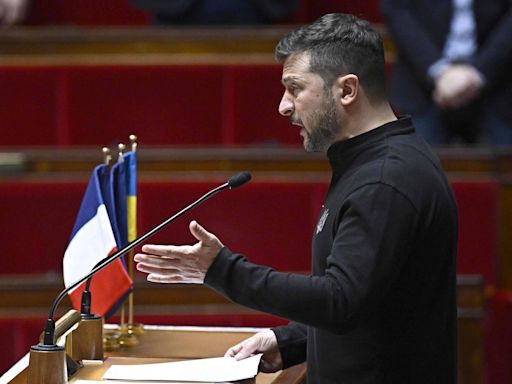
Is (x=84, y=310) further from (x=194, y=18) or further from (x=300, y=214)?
(x=194, y=18)

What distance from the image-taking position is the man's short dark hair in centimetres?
81

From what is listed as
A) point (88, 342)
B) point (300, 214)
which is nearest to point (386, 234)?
point (88, 342)

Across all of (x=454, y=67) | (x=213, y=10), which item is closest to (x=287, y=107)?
(x=454, y=67)

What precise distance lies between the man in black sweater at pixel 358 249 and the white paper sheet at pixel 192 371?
0.18ft

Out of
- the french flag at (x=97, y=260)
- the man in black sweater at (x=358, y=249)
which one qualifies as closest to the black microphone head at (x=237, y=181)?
the man in black sweater at (x=358, y=249)

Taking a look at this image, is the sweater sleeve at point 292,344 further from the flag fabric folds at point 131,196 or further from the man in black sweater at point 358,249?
the flag fabric folds at point 131,196

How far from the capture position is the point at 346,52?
81cm

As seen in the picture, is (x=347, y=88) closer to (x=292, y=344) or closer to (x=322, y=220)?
(x=322, y=220)

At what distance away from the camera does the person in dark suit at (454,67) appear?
1542mm

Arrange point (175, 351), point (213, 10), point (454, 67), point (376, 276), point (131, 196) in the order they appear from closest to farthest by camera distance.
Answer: point (376, 276), point (175, 351), point (131, 196), point (454, 67), point (213, 10)

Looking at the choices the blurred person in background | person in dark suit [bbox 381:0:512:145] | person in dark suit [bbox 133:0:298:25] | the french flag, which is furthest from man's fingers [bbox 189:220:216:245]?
the blurred person in background

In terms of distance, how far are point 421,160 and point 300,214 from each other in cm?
63

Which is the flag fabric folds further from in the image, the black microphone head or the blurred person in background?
the blurred person in background

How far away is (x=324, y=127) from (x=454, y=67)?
0.77 meters
